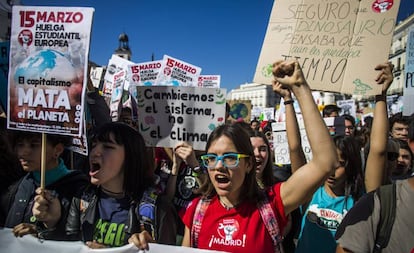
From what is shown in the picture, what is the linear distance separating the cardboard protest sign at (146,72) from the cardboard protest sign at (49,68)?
3.06 meters

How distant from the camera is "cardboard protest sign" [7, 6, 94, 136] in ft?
7.26

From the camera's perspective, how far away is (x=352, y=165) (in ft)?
9.19

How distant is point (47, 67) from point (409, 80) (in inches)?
112

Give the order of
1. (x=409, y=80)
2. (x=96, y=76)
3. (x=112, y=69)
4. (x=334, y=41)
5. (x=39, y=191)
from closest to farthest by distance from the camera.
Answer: (x=39, y=191), (x=334, y=41), (x=409, y=80), (x=112, y=69), (x=96, y=76)

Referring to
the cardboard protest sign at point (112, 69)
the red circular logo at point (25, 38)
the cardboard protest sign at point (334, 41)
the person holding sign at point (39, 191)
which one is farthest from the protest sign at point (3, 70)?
the cardboard protest sign at point (112, 69)

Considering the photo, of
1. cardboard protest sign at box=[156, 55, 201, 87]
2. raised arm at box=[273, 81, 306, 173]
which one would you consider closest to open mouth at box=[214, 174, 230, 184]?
raised arm at box=[273, 81, 306, 173]

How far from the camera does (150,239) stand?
6.25 ft

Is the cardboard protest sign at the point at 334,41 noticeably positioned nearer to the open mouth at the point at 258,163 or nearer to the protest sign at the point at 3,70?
the open mouth at the point at 258,163

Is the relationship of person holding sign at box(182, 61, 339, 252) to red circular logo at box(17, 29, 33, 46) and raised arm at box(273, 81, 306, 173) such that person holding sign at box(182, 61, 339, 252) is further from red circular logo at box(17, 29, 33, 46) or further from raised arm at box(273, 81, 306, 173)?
red circular logo at box(17, 29, 33, 46)

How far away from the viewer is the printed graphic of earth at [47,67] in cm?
222

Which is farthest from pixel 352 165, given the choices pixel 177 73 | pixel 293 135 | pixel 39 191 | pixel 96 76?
pixel 96 76

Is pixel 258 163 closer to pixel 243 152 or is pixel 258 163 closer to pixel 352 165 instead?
pixel 352 165

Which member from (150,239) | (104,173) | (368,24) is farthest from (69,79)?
(368,24)

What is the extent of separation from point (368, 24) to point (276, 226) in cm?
181
